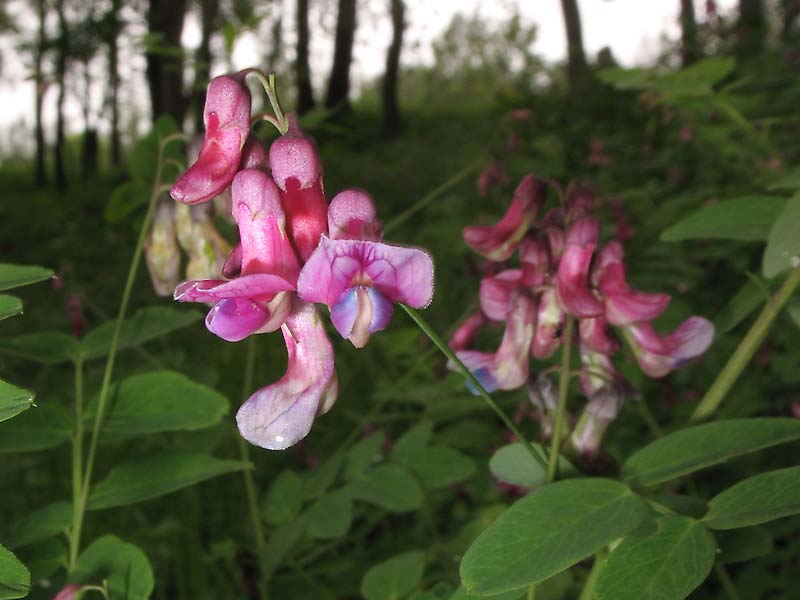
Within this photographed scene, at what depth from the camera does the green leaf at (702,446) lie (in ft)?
2.56

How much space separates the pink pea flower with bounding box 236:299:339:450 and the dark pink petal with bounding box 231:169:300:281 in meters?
→ 0.05

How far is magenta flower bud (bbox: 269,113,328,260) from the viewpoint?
2.52 feet

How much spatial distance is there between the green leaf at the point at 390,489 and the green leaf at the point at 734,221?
1.99 ft

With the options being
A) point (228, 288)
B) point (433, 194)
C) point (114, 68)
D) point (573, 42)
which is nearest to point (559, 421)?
point (228, 288)

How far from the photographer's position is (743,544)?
1.02 metres

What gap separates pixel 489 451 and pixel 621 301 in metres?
1.36

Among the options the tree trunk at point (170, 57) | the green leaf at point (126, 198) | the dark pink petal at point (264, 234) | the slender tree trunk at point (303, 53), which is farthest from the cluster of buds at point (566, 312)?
the slender tree trunk at point (303, 53)

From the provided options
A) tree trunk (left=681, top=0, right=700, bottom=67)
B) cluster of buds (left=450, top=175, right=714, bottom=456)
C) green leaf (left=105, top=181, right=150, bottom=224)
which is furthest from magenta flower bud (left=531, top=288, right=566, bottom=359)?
tree trunk (left=681, top=0, right=700, bottom=67)

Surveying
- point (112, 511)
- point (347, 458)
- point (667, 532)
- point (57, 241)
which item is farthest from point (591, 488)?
point (57, 241)

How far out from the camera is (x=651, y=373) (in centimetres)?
113

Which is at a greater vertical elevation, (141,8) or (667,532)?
(141,8)

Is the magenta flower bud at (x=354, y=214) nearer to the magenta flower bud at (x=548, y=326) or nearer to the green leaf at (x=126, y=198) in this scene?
the magenta flower bud at (x=548, y=326)

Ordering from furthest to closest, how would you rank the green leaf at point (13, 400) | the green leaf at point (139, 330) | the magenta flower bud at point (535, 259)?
the green leaf at point (139, 330), the magenta flower bud at point (535, 259), the green leaf at point (13, 400)

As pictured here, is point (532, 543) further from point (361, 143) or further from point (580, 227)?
point (361, 143)
